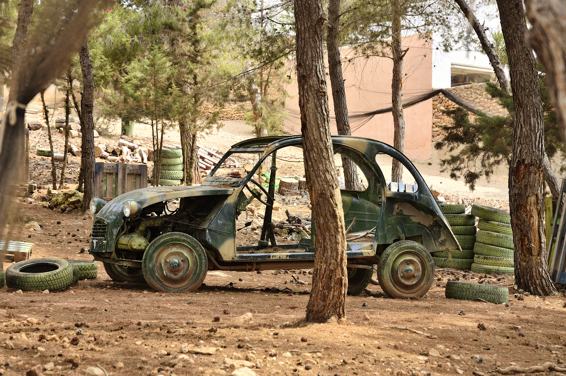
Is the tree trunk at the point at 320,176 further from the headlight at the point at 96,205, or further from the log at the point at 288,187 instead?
the log at the point at 288,187

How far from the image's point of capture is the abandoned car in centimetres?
752

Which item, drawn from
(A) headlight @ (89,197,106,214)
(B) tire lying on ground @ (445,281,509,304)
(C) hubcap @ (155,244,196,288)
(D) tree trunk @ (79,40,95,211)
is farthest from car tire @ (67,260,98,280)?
(D) tree trunk @ (79,40,95,211)

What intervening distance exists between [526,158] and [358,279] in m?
2.92

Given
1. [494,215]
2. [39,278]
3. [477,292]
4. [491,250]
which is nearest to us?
[39,278]

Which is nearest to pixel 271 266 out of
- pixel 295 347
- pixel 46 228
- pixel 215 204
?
pixel 215 204

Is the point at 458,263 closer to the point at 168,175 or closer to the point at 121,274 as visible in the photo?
the point at 121,274

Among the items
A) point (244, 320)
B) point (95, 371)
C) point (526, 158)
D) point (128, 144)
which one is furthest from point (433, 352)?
point (128, 144)

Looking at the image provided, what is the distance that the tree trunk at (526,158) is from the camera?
877 centimetres

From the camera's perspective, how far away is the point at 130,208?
7.40 m

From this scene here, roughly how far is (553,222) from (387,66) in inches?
700

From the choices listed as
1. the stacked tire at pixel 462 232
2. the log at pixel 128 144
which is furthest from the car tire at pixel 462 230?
the log at pixel 128 144

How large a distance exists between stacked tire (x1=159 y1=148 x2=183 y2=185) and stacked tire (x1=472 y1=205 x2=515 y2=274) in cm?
1151

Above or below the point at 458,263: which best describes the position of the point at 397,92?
above

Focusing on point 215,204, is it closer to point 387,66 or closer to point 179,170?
point 179,170
